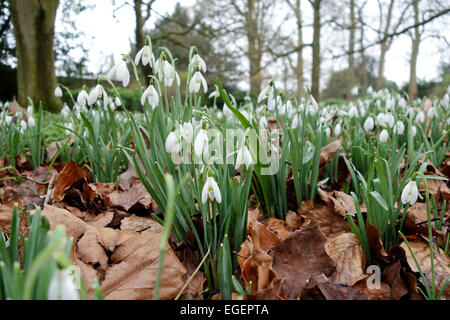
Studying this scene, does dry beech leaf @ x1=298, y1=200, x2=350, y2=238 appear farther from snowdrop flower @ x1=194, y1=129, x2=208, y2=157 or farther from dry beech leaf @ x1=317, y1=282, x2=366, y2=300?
snowdrop flower @ x1=194, y1=129, x2=208, y2=157

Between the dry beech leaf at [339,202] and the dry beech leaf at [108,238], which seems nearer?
the dry beech leaf at [108,238]

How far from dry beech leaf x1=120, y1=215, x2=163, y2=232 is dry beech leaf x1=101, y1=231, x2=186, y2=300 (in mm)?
176

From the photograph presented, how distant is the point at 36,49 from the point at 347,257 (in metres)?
7.17

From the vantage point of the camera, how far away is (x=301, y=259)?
1.07 meters

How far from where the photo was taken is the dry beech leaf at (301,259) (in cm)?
101

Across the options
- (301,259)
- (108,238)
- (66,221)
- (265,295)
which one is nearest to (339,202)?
(301,259)

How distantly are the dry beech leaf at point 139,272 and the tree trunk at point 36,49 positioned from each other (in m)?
6.27

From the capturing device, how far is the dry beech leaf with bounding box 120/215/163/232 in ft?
4.17

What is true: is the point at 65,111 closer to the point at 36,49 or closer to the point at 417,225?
the point at 417,225

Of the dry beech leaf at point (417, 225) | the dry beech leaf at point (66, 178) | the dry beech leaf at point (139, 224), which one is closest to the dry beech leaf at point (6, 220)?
the dry beech leaf at point (66, 178)

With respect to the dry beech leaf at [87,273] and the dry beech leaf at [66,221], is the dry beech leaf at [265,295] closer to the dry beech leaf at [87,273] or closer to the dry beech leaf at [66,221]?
the dry beech leaf at [87,273]

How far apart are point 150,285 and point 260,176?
25.5 inches
